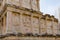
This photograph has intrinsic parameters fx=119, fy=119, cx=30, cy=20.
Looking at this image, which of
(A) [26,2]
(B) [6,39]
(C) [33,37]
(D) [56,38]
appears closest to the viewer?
(B) [6,39]

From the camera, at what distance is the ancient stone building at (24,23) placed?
1238cm

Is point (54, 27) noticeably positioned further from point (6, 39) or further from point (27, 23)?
point (6, 39)

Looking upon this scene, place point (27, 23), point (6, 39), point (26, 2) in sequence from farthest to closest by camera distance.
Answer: point (26, 2), point (27, 23), point (6, 39)

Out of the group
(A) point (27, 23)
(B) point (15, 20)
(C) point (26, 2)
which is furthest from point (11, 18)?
(C) point (26, 2)

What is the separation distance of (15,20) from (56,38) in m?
5.97

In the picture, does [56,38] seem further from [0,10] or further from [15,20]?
[0,10]

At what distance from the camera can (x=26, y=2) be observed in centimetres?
1652

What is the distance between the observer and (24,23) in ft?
45.8

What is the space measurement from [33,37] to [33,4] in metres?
6.12

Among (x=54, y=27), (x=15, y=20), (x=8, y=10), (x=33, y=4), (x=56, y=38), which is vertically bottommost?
(x=56, y=38)

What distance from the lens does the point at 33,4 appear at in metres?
17.4

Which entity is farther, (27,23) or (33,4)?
(33,4)

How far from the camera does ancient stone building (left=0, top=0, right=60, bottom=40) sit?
12.4 meters

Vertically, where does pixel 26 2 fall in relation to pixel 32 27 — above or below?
above
